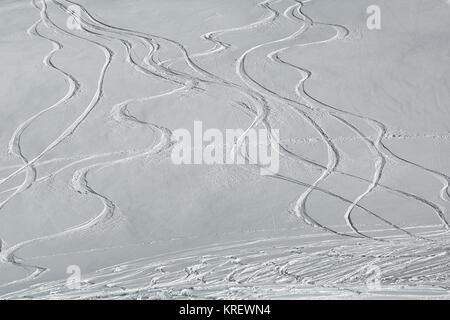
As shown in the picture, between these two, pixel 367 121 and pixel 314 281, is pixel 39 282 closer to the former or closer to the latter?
pixel 314 281

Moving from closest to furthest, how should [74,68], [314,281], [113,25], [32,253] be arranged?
[314,281], [32,253], [74,68], [113,25]

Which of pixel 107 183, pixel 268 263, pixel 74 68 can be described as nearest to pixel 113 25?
pixel 74 68

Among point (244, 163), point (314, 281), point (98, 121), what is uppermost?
point (98, 121)

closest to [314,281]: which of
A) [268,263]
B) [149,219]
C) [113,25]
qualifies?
[268,263]

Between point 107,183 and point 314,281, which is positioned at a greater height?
point 107,183

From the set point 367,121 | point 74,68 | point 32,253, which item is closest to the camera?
point 32,253

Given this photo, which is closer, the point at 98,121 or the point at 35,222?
the point at 35,222
